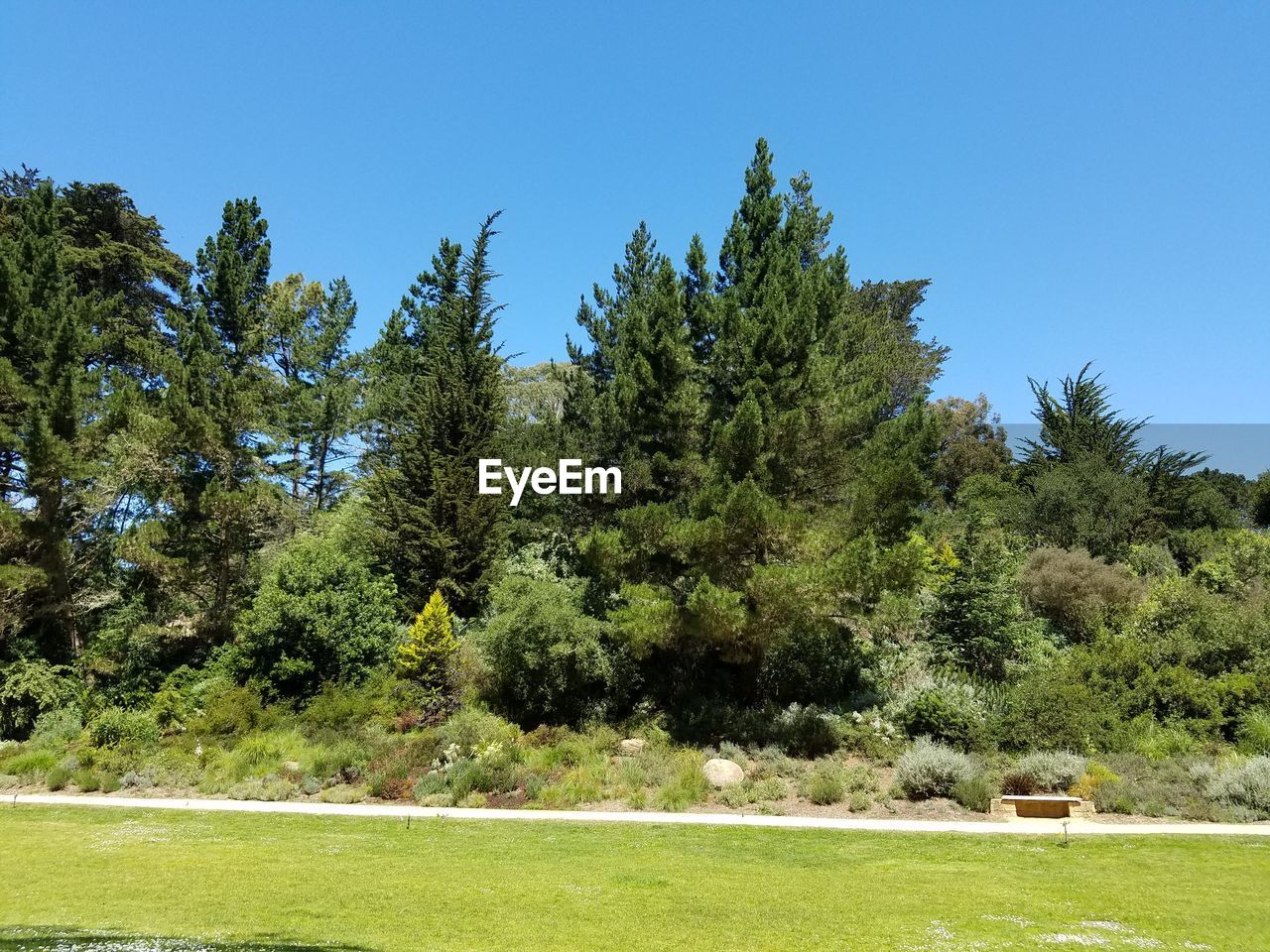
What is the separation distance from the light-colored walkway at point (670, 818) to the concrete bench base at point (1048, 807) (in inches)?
9.3

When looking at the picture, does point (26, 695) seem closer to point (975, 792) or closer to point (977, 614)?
point (975, 792)

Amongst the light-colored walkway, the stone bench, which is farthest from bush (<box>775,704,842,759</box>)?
the stone bench

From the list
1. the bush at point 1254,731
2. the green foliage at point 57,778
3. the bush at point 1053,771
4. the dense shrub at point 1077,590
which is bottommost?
the green foliage at point 57,778

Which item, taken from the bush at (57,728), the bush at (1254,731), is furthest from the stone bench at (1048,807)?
the bush at (57,728)

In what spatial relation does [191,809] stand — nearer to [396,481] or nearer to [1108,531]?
[396,481]

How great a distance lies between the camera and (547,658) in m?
15.1

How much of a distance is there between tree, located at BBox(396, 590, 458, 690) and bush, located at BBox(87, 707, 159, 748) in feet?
16.8

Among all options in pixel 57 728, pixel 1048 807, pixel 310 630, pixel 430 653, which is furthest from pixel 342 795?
pixel 1048 807

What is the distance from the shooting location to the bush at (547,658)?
15.0 m

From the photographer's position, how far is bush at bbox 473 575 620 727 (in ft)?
49.3

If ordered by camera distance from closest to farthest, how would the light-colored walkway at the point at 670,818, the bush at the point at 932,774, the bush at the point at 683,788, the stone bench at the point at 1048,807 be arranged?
the light-colored walkway at the point at 670,818 < the stone bench at the point at 1048,807 < the bush at the point at 932,774 < the bush at the point at 683,788

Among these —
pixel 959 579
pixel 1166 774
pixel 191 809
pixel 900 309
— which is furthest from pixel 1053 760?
pixel 900 309

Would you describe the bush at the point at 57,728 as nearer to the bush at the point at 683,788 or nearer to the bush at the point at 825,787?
the bush at the point at 683,788

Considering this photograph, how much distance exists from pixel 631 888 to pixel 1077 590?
16895mm
